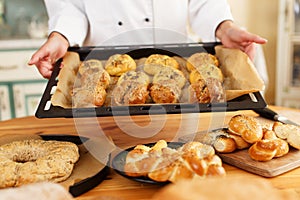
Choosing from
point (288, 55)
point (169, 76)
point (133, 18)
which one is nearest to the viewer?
point (169, 76)

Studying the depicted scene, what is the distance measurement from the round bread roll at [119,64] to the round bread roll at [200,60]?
196mm

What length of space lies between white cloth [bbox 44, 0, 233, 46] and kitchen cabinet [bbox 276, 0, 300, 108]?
2.14 metres

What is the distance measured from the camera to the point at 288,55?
3893mm

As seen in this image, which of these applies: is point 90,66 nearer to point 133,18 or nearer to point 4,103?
point 133,18

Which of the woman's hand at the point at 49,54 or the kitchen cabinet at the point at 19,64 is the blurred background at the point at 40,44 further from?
the woman's hand at the point at 49,54

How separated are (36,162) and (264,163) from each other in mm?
558

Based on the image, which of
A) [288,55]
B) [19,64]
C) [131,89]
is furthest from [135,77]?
[288,55]

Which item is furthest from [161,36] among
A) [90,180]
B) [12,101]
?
[12,101]

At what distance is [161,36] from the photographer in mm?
1859

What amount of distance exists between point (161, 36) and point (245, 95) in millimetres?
716

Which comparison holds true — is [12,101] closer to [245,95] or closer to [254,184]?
[245,95]

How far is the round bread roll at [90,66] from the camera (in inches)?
54.5

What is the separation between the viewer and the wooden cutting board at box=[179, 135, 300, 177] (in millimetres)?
1012

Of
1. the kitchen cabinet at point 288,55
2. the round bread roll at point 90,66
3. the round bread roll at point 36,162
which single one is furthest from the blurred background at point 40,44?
the round bread roll at point 36,162
